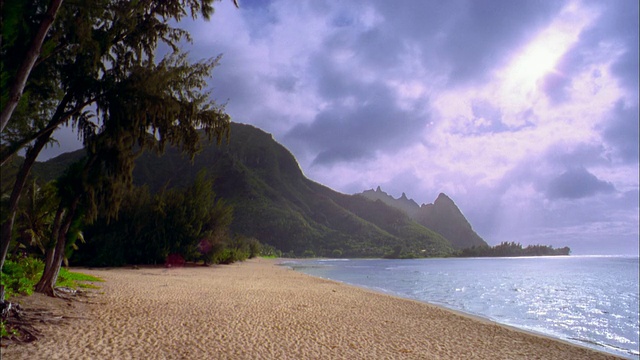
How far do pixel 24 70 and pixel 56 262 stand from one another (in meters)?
6.10

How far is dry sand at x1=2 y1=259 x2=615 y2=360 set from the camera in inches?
257

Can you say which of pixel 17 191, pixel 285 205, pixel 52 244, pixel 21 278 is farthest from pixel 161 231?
pixel 285 205

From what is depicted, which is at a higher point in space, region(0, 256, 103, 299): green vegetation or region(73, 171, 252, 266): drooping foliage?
region(73, 171, 252, 266): drooping foliage

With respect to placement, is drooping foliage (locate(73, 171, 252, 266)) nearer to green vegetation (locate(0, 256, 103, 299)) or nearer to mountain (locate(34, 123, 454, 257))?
green vegetation (locate(0, 256, 103, 299))

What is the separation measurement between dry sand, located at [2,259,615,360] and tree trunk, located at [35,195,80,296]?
3.10ft

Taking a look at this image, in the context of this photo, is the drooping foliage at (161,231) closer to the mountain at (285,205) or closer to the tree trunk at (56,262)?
the tree trunk at (56,262)

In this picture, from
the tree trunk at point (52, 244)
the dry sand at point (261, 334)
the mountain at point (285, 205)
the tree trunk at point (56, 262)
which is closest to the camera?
the dry sand at point (261, 334)

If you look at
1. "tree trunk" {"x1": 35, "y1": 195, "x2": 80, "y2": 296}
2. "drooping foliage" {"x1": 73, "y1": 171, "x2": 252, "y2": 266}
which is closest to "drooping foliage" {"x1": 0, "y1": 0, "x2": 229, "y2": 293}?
"tree trunk" {"x1": 35, "y1": 195, "x2": 80, "y2": 296}

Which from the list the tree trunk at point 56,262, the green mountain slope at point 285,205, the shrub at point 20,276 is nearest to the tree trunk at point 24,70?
the shrub at point 20,276

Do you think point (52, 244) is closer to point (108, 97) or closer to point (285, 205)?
point (108, 97)

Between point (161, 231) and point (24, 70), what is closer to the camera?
point (24, 70)

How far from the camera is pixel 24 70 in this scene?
6.52 m

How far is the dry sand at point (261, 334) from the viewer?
653 cm

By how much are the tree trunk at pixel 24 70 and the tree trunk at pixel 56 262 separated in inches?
168
